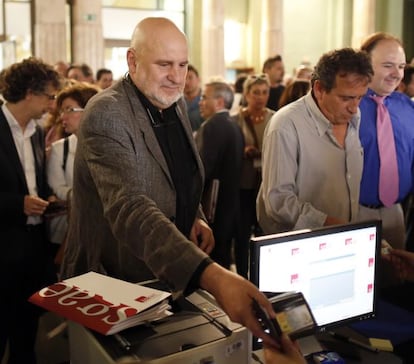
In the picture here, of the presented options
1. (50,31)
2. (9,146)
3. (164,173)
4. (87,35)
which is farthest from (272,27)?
(164,173)

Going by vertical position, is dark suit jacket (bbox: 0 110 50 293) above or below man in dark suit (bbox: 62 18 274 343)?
below

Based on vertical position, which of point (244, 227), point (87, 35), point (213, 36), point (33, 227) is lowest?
point (244, 227)

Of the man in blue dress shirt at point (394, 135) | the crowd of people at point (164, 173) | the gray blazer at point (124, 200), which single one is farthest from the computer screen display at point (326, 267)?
the man in blue dress shirt at point (394, 135)

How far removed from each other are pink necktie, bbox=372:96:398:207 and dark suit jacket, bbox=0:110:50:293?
1.80m

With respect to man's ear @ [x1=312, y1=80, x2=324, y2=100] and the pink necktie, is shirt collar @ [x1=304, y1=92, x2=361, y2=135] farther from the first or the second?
the pink necktie

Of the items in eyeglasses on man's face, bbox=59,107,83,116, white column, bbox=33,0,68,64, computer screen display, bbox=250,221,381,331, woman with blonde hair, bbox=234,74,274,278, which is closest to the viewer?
computer screen display, bbox=250,221,381,331

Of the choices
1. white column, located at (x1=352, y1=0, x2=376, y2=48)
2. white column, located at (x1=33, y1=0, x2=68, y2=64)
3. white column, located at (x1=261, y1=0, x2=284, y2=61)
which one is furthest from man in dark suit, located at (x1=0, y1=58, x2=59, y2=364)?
white column, located at (x1=352, y1=0, x2=376, y2=48)

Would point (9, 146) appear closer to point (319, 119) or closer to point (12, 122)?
point (12, 122)

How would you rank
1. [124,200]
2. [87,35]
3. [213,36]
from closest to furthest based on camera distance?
[124,200] < [87,35] < [213,36]

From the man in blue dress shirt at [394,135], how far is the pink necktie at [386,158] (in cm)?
2

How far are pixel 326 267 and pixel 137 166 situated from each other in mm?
677

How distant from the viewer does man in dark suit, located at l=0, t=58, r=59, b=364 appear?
3.04 m

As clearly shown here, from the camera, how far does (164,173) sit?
200 centimetres

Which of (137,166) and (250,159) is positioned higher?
(137,166)
